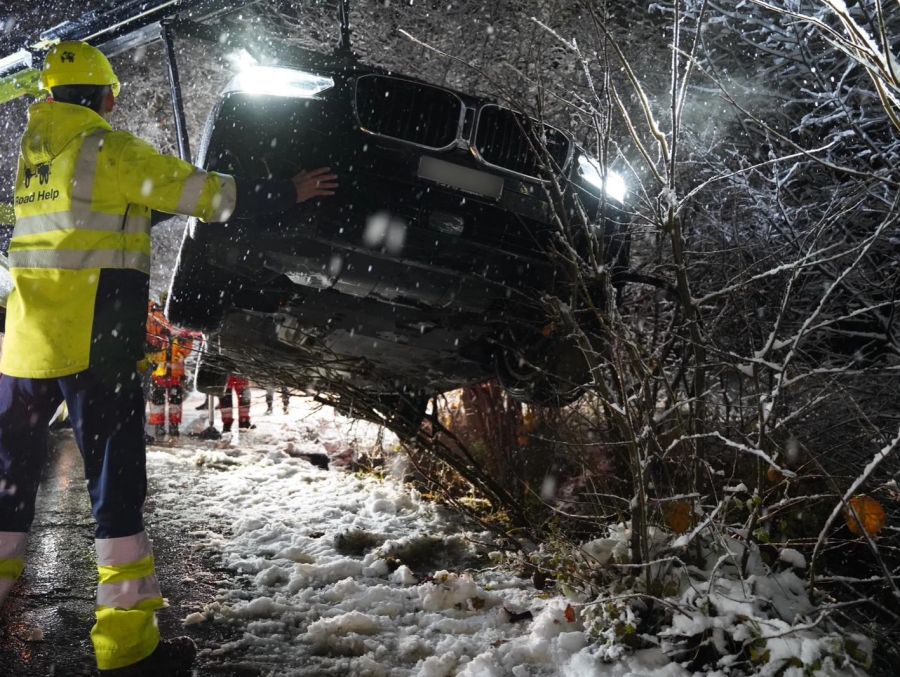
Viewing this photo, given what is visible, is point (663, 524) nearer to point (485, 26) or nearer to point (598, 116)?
point (598, 116)

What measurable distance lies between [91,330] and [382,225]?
1334 millimetres

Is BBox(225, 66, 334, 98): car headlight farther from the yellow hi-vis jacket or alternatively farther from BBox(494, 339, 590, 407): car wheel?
BBox(494, 339, 590, 407): car wheel

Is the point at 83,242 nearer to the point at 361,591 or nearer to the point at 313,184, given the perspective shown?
the point at 313,184

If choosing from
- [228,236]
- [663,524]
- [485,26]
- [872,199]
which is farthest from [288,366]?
[485,26]

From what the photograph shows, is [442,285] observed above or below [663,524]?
above

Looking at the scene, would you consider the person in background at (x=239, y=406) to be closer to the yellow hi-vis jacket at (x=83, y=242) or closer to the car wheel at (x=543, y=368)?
the car wheel at (x=543, y=368)

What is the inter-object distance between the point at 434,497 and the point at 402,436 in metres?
1.02

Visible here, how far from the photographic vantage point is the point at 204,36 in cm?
504

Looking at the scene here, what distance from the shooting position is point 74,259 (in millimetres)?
2344

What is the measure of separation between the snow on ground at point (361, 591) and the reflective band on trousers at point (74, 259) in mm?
1302

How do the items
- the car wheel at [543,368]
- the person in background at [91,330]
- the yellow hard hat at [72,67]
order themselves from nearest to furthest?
the person in background at [91,330] < the yellow hard hat at [72,67] < the car wheel at [543,368]

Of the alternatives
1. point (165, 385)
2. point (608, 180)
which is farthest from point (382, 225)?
point (165, 385)

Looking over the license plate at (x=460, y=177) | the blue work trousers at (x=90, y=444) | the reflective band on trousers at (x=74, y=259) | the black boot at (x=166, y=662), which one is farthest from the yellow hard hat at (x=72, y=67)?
the black boot at (x=166, y=662)

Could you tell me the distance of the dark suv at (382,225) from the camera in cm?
325
